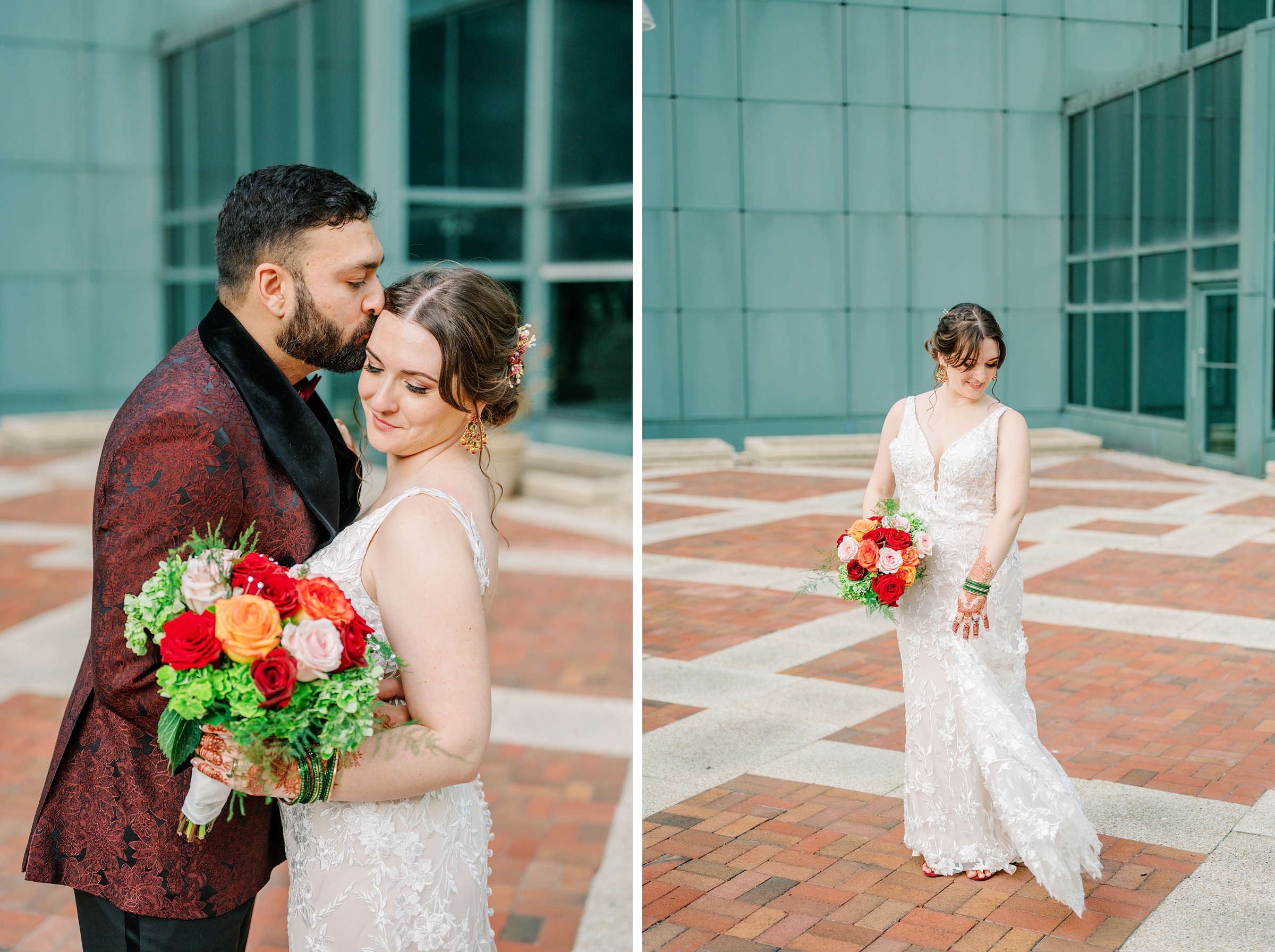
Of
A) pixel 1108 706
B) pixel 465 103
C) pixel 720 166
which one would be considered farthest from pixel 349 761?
pixel 720 166

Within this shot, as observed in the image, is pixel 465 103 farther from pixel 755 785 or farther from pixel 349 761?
pixel 349 761

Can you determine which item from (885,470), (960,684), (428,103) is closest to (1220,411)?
(428,103)

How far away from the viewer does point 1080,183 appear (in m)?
16.1

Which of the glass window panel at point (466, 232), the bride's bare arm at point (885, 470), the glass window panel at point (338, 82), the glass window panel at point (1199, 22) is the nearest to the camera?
the bride's bare arm at point (885, 470)

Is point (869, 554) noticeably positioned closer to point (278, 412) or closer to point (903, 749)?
point (903, 749)

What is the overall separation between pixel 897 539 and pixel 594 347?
37.5ft

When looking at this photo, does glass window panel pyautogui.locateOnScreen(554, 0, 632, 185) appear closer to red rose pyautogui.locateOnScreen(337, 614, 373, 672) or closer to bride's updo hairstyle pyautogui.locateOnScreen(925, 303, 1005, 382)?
bride's updo hairstyle pyautogui.locateOnScreen(925, 303, 1005, 382)

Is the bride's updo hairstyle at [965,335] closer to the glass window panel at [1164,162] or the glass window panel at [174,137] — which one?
the glass window panel at [1164,162]

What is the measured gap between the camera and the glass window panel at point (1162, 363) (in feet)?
47.4

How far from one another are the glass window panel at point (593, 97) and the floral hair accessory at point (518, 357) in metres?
12.8

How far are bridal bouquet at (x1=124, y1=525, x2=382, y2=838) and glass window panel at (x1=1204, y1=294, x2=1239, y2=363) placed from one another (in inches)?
539

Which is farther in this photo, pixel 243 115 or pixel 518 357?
pixel 243 115

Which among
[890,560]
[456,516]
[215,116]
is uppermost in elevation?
[215,116]

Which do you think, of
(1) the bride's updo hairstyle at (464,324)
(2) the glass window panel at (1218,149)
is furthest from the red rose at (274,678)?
(2) the glass window panel at (1218,149)
